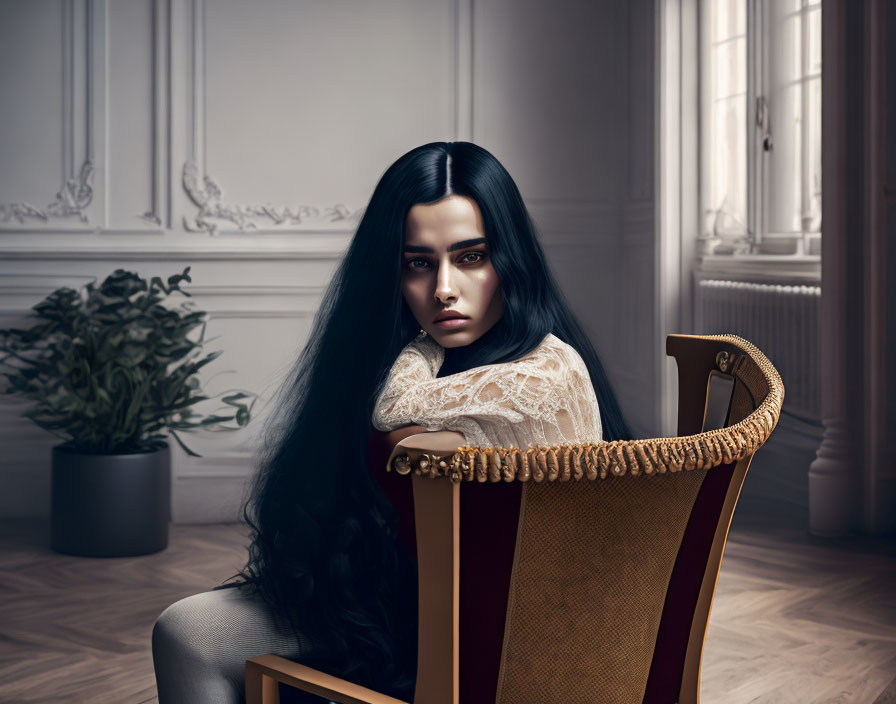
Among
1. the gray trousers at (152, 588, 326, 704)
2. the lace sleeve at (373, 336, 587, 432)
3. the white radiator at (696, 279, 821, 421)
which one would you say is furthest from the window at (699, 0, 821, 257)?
the gray trousers at (152, 588, 326, 704)

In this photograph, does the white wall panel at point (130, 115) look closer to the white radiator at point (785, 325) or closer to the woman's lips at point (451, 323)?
the white radiator at point (785, 325)

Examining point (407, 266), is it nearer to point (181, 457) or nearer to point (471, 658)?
point (471, 658)

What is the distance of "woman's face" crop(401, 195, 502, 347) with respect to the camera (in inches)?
40.8

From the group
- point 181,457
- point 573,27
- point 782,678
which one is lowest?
point 782,678

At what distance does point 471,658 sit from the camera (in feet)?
2.49

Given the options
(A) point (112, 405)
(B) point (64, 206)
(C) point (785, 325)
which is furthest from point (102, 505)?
(C) point (785, 325)

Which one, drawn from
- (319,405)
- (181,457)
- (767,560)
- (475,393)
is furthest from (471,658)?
(181,457)

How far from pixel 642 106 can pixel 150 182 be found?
250 cm

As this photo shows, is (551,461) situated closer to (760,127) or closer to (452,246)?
(452,246)

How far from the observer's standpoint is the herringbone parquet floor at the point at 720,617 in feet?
8.02

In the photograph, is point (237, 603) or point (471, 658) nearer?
point (471, 658)

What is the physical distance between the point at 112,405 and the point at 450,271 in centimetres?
304

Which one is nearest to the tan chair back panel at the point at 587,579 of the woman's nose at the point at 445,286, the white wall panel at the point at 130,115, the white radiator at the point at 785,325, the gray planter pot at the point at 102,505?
the woman's nose at the point at 445,286

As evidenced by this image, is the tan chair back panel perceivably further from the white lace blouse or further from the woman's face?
the woman's face
